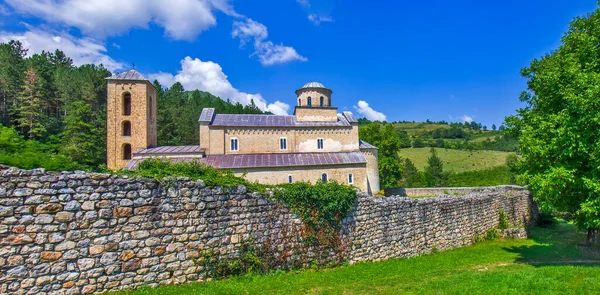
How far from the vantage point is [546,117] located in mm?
9062

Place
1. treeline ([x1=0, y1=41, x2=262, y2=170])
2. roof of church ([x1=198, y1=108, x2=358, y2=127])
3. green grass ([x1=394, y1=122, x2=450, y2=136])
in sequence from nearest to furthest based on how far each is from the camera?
roof of church ([x1=198, y1=108, x2=358, y2=127])
treeline ([x1=0, y1=41, x2=262, y2=170])
green grass ([x1=394, y1=122, x2=450, y2=136])

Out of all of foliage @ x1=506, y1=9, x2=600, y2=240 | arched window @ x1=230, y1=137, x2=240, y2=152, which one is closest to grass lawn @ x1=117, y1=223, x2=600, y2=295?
foliage @ x1=506, y1=9, x2=600, y2=240

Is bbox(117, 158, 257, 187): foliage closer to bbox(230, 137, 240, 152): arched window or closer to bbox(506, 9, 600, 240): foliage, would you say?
→ bbox(506, 9, 600, 240): foliage

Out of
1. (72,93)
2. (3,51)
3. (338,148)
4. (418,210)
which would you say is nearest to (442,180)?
(338,148)

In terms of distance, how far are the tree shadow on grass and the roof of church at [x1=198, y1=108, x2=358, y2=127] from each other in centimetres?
2017

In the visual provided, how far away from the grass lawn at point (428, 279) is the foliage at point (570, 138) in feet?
6.70

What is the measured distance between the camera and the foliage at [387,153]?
3488 cm

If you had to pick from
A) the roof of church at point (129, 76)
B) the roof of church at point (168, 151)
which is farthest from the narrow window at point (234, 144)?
the roof of church at point (129, 76)

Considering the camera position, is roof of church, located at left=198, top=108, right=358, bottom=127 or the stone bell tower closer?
the stone bell tower

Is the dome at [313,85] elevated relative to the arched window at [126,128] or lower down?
elevated

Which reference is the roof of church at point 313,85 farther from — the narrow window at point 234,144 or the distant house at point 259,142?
the narrow window at point 234,144

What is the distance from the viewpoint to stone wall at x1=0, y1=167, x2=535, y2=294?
15.9ft

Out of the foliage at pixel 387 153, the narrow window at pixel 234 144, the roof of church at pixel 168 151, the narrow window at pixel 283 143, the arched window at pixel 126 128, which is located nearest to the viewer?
the roof of church at pixel 168 151

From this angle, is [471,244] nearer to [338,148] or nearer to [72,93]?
[338,148]
